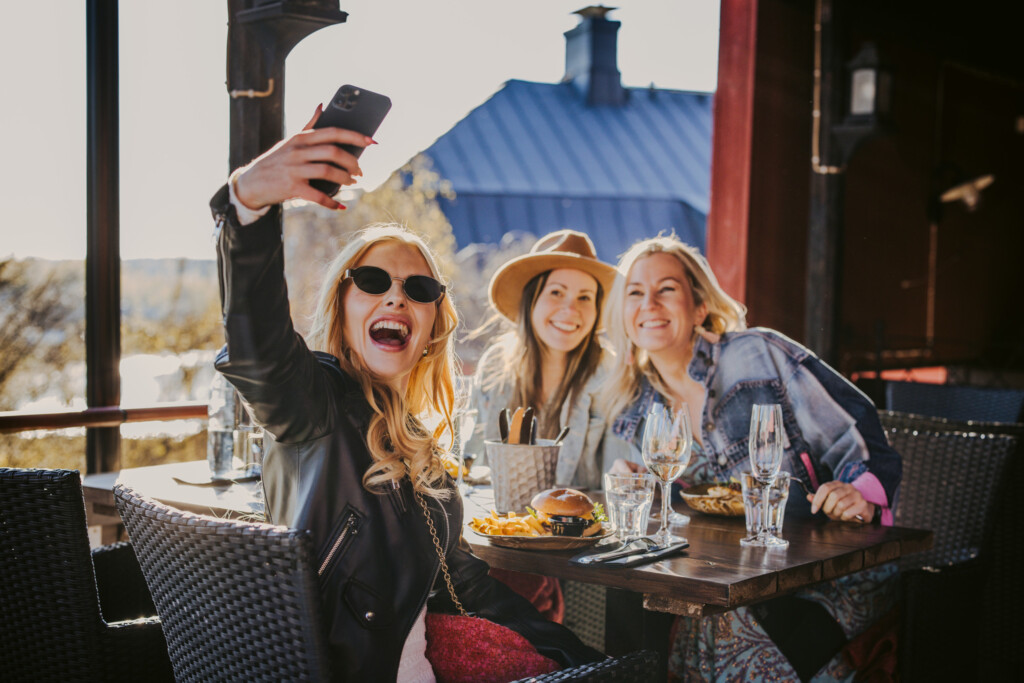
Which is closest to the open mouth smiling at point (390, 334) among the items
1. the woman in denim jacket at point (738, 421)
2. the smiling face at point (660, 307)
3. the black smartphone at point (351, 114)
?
the black smartphone at point (351, 114)

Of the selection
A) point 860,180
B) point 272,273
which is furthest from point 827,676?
point 860,180

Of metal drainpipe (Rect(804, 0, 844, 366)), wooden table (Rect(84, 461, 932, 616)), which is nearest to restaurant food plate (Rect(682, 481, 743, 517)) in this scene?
wooden table (Rect(84, 461, 932, 616))

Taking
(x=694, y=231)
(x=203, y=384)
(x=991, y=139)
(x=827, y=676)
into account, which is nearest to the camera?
(x=827, y=676)

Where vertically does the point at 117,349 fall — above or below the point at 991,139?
below

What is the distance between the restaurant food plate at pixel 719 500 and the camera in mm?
2188

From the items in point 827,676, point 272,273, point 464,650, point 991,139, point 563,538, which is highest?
point 991,139

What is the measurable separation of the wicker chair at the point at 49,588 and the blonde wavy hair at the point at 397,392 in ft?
1.56

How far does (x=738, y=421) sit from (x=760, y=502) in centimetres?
72

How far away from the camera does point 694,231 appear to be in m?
14.0

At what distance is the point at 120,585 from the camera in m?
2.16

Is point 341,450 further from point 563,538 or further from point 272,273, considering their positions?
point 563,538

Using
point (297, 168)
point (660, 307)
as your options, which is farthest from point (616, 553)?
point (660, 307)

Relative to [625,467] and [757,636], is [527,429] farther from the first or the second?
[757,636]

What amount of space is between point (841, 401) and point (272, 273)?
1.78 m
